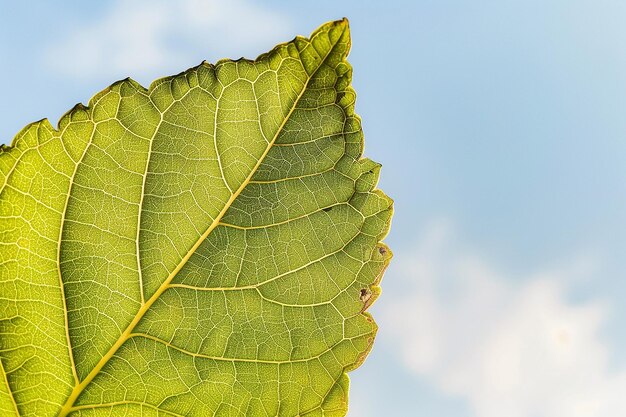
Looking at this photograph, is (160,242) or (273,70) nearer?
(273,70)

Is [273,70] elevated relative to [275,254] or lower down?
elevated

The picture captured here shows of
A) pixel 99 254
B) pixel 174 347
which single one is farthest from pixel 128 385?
pixel 99 254

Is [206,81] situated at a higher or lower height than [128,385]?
higher

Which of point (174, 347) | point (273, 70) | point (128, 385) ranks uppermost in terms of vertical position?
point (273, 70)

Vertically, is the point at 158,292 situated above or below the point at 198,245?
below

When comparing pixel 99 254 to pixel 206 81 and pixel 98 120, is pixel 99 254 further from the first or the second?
pixel 206 81

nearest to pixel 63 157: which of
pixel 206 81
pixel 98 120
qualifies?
pixel 98 120

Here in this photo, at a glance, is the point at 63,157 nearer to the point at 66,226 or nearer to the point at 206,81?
the point at 66,226
